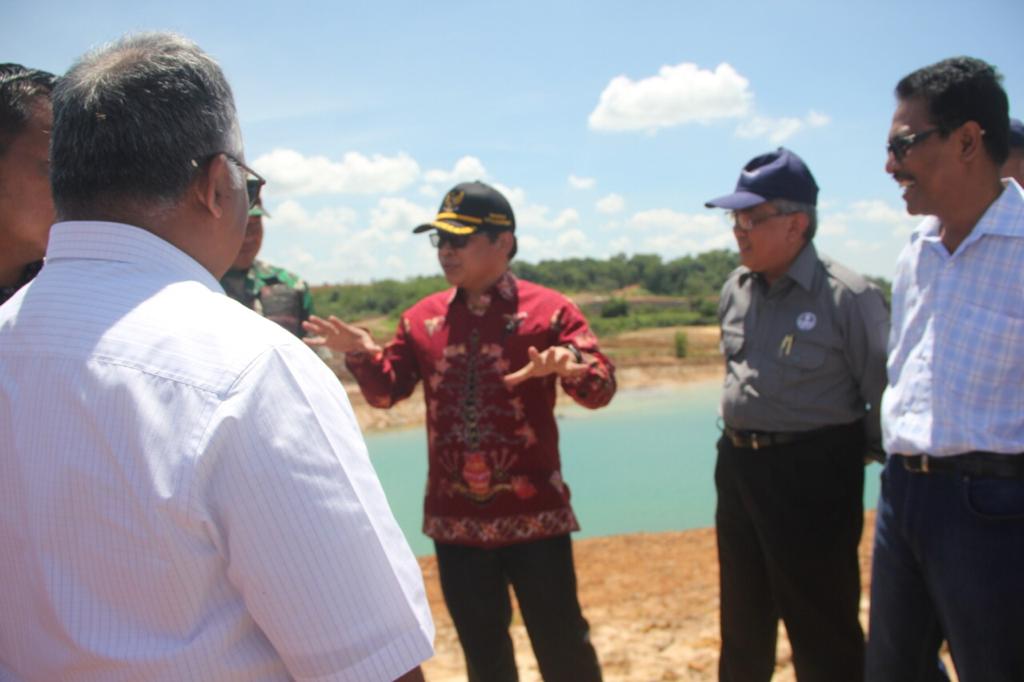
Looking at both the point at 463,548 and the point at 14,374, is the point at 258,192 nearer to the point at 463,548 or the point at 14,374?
the point at 14,374

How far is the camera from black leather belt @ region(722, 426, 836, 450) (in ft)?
9.85

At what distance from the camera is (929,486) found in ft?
7.91

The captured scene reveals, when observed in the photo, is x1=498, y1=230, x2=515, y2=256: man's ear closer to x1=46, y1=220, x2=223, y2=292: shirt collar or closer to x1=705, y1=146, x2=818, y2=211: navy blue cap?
x1=705, y1=146, x2=818, y2=211: navy blue cap

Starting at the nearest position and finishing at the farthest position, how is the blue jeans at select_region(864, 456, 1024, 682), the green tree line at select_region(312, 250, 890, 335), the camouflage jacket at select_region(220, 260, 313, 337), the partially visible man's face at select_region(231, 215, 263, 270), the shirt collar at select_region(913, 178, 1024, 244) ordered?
the blue jeans at select_region(864, 456, 1024, 682) → the shirt collar at select_region(913, 178, 1024, 244) → the partially visible man's face at select_region(231, 215, 263, 270) → the camouflage jacket at select_region(220, 260, 313, 337) → the green tree line at select_region(312, 250, 890, 335)

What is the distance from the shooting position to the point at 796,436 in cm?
301

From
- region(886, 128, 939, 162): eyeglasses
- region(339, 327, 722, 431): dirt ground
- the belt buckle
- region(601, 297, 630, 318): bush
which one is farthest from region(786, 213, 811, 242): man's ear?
region(601, 297, 630, 318): bush

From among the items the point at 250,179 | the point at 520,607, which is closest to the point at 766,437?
the point at 520,607

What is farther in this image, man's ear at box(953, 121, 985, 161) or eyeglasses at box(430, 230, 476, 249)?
eyeglasses at box(430, 230, 476, 249)

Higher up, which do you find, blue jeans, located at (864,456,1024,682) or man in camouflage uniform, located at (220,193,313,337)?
man in camouflage uniform, located at (220,193,313,337)

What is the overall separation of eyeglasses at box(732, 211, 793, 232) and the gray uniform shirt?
193mm

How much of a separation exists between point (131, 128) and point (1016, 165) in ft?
9.26

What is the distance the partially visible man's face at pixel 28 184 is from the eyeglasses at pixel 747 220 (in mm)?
2373

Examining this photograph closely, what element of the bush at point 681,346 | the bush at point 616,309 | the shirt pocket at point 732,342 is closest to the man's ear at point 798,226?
the shirt pocket at point 732,342

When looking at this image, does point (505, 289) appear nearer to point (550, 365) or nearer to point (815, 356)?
point (550, 365)
